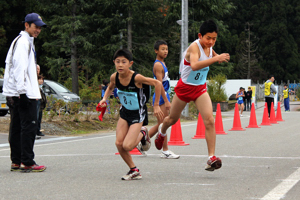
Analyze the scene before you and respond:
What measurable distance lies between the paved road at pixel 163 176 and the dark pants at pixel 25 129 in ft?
0.83

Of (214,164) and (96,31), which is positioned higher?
(96,31)

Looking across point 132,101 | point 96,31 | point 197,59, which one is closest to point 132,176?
point 132,101

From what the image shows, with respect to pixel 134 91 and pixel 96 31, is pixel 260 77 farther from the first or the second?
pixel 134 91

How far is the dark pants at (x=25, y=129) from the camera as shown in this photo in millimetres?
7328

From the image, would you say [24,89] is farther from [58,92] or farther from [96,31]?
[96,31]

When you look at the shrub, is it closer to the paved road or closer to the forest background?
the forest background

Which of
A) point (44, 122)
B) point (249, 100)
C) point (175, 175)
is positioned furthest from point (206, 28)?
point (249, 100)

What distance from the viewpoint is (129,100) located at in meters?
6.91

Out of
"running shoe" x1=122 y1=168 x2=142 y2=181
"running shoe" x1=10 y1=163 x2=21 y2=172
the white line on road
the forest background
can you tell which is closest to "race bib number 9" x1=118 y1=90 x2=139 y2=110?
"running shoe" x1=122 y1=168 x2=142 y2=181

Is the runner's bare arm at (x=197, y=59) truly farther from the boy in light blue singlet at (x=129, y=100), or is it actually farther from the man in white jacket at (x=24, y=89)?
the man in white jacket at (x=24, y=89)

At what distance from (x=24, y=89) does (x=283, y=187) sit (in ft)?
11.8

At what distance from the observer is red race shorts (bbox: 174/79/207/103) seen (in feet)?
24.4

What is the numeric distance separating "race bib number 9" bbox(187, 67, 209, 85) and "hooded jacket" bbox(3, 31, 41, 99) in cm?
215

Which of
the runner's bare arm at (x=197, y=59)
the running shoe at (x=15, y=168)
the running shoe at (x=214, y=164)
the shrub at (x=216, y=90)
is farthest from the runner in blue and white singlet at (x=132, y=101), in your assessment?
the shrub at (x=216, y=90)
